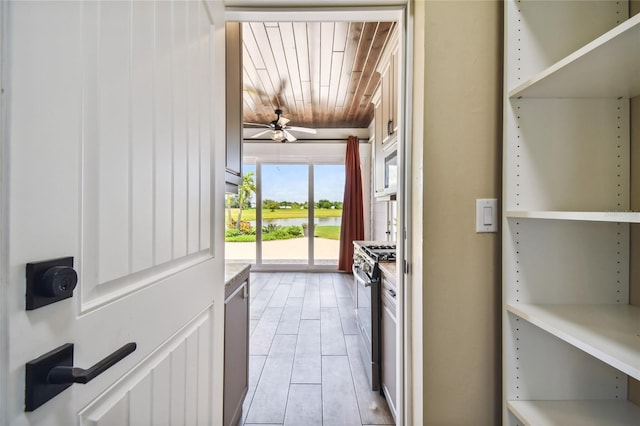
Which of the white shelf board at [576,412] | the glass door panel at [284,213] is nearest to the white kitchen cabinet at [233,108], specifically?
the white shelf board at [576,412]

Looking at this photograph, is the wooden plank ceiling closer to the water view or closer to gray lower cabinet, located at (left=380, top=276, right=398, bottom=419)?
the water view

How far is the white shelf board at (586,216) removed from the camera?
24.1 inches

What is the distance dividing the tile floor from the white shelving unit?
107 centimetres

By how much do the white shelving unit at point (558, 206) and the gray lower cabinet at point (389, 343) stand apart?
622 millimetres

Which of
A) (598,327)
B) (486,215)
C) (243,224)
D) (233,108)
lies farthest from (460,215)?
(243,224)

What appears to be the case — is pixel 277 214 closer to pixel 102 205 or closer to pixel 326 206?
pixel 326 206

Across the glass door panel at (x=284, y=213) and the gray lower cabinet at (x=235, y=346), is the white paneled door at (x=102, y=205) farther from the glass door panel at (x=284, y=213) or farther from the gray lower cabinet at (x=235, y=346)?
the glass door panel at (x=284, y=213)

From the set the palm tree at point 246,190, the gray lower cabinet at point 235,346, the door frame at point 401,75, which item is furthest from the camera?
the palm tree at point 246,190

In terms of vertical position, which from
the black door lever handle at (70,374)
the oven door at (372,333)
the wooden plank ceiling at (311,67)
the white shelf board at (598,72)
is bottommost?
the oven door at (372,333)

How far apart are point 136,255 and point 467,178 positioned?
42.0 inches

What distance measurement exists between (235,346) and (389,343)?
85 centimetres

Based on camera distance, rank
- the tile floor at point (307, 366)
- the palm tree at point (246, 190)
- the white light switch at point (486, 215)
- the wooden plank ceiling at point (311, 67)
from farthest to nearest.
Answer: the palm tree at point (246, 190)
the wooden plank ceiling at point (311, 67)
the tile floor at point (307, 366)
the white light switch at point (486, 215)

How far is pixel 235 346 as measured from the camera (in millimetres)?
1503

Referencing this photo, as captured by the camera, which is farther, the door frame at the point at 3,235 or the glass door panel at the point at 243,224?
the glass door panel at the point at 243,224
